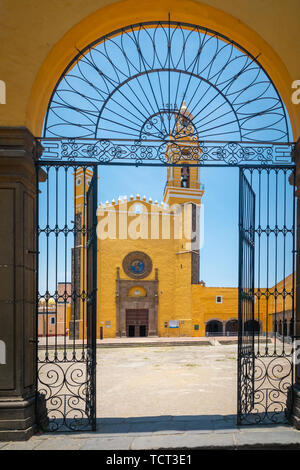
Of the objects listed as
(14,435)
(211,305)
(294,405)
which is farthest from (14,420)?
(211,305)

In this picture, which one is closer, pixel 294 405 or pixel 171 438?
pixel 171 438

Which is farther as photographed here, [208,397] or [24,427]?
[208,397]

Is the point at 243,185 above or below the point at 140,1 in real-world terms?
below

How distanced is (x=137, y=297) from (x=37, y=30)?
81.1 ft

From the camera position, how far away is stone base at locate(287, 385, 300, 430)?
16.5 ft

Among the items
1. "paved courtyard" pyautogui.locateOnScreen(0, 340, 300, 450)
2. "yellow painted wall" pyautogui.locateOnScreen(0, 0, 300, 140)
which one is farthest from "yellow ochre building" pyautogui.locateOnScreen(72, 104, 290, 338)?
"yellow painted wall" pyautogui.locateOnScreen(0, 0, 300, 140)

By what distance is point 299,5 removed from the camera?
5.21 meters

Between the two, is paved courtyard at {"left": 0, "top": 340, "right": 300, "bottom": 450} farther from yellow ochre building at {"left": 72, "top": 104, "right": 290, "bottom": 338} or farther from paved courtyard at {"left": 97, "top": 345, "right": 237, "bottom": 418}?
yellow ochre building at {"left": 72, "top": 104, "right": 290, "bottom": 338}

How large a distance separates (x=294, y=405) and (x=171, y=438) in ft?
5.46

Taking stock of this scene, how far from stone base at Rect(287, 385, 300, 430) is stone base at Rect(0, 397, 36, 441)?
10.6ft

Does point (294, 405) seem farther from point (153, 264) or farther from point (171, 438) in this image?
point (153, 264)

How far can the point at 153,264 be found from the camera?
29062 millimetres

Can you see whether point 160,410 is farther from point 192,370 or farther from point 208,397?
point 192,370

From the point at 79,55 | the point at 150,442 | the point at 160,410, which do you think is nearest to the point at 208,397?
the point at 160,410
